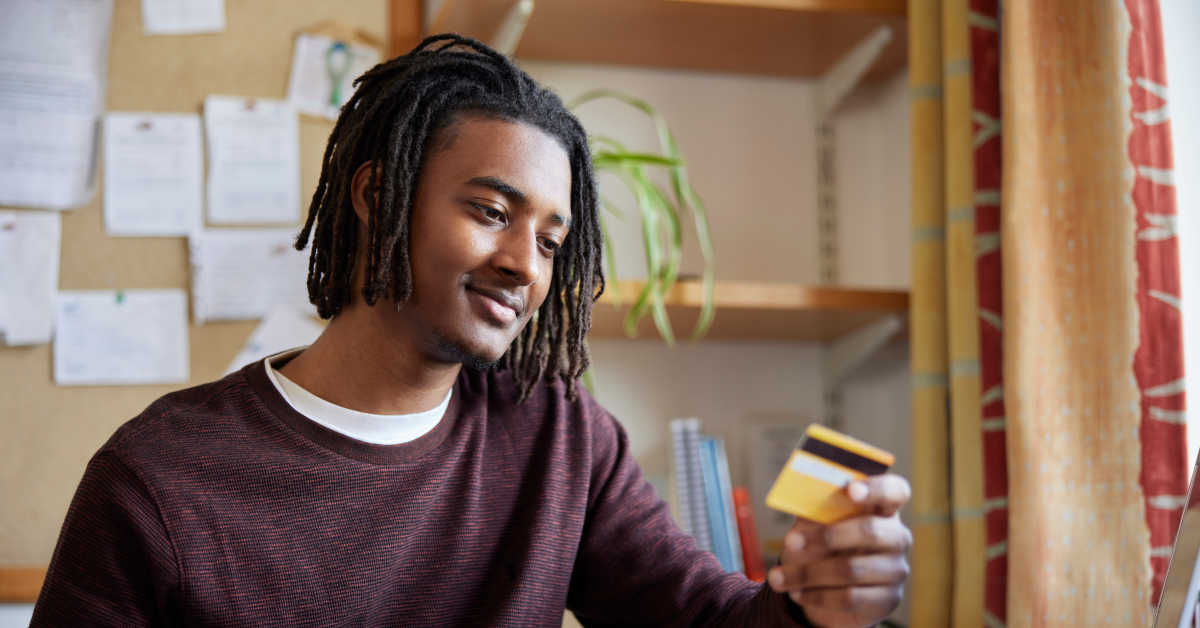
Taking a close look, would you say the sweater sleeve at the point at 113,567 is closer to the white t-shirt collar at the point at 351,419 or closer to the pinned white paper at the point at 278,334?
the white t-shirt collar at the point at 351,419

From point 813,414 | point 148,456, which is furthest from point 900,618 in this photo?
point 148,456

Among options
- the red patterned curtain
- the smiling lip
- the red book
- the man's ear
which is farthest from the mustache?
the red book

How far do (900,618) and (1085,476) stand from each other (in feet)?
2.23

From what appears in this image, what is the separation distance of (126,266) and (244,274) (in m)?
0.19

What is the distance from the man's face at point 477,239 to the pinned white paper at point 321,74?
670 millimetres

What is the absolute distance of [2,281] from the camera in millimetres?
1392

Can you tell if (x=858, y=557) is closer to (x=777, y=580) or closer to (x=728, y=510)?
(x=777, y=580)

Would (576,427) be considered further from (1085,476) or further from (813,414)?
(813,414)

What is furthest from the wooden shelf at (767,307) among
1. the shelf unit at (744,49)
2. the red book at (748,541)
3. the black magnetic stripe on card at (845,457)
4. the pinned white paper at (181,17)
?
the pinned white paper at (181,17)

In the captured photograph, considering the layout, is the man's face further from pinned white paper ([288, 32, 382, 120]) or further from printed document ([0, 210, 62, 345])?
printed document ([0, 210, 62, 345])

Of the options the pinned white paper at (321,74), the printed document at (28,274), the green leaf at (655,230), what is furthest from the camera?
the pinned white paper at (321,74)

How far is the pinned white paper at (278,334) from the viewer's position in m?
1.43

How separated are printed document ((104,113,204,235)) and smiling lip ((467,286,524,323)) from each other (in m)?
0.79

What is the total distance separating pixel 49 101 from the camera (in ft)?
4.69
